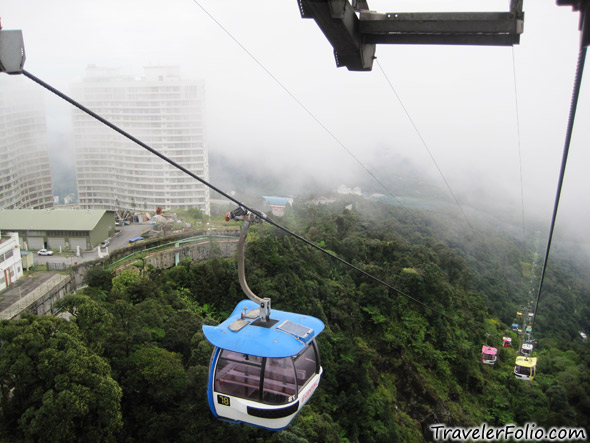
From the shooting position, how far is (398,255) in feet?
54.6

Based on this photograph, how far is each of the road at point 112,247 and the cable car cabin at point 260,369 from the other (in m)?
9.06

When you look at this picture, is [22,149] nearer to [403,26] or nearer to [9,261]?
[9,261]

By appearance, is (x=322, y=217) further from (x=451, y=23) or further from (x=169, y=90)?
(x=451, y=23)

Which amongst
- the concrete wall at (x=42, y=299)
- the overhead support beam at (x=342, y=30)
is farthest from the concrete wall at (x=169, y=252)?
the overhead support beam at (x=342, y=30)

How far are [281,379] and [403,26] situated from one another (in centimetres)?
380

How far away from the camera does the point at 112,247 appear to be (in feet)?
48.8

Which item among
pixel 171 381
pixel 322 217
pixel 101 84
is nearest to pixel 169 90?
pixel 101 84

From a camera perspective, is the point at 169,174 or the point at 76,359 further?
the point at 169,174

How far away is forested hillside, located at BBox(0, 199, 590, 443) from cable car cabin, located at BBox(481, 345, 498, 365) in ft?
0.89

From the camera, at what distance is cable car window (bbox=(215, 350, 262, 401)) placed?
510 cm

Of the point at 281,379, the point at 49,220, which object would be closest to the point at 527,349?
the point at 281,379

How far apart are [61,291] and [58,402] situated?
5680 millimetres

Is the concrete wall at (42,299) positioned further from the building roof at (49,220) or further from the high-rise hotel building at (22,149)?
the high-rise hotel building at (22,149)

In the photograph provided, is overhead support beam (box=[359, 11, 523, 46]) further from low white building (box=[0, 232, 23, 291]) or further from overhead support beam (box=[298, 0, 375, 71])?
low white building (box=[0, 232, 23, 291])
